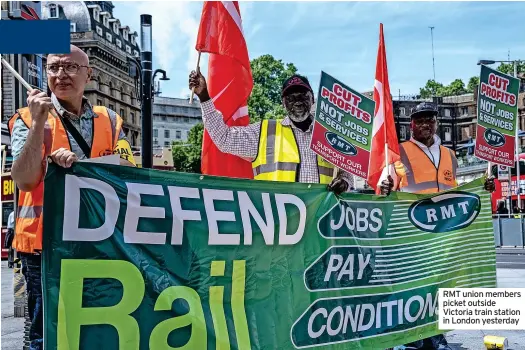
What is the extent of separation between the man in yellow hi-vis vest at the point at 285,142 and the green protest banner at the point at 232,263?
36 centimetres

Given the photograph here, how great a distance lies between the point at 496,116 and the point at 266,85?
35.6m

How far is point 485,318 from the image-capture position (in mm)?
5473

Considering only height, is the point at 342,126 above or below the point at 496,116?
below

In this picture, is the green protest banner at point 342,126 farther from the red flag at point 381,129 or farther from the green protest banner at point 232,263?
the red flag at point 381,129

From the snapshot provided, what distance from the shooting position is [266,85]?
41531mm

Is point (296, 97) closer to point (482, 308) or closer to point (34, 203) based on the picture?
point (34, 203)

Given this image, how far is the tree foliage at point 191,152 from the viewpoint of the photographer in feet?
185

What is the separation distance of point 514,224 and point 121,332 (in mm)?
22892

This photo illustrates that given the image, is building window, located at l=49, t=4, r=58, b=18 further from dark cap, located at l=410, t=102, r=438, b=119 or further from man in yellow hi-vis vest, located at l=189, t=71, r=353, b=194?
man in yellow hi-vis vest, located at l=189, t=71, r=353, b=194

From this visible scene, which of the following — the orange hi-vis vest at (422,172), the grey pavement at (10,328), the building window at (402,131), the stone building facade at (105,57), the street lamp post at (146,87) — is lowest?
the grey pavement at (10,328)

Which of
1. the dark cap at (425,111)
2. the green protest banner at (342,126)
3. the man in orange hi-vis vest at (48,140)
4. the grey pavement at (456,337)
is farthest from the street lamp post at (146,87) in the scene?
the man in orange hi-vis vest at (48,140)

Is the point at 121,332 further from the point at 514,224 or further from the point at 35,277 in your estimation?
the point at 514,224

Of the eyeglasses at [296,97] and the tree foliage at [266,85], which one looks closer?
the eyeglasses at [296,97]

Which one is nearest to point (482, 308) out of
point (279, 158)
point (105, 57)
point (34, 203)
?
point (279, 158)
